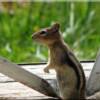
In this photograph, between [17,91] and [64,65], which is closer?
[64,65]

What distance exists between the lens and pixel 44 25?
4.48m

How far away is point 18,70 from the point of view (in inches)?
93.7

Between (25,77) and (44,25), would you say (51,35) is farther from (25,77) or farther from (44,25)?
(44,25)

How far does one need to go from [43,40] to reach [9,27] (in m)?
2.09

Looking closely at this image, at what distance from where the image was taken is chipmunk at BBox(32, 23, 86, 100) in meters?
2.32

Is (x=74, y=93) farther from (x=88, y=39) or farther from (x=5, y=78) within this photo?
(x=88, y=39)

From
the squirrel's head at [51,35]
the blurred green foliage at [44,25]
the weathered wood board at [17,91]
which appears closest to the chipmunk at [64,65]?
the squirrel's head at [51,35]

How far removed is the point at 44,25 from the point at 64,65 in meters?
2.17

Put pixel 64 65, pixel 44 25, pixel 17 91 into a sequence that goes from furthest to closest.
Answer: pixel 44 25, pixel 17 91, pixel 64 65

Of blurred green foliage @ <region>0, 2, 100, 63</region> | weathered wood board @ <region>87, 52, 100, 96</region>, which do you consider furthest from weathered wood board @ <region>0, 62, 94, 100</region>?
blurred green foliage @ <region>0, 2, 100, 63</region>

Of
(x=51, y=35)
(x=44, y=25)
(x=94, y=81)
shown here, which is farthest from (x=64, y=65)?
(x=44, y=25)

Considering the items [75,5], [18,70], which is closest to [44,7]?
[75,5]

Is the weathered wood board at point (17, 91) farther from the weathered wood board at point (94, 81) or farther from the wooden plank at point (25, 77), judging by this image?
the weathered wood board at point (94, 81)

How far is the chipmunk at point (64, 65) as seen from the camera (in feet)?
7.61
